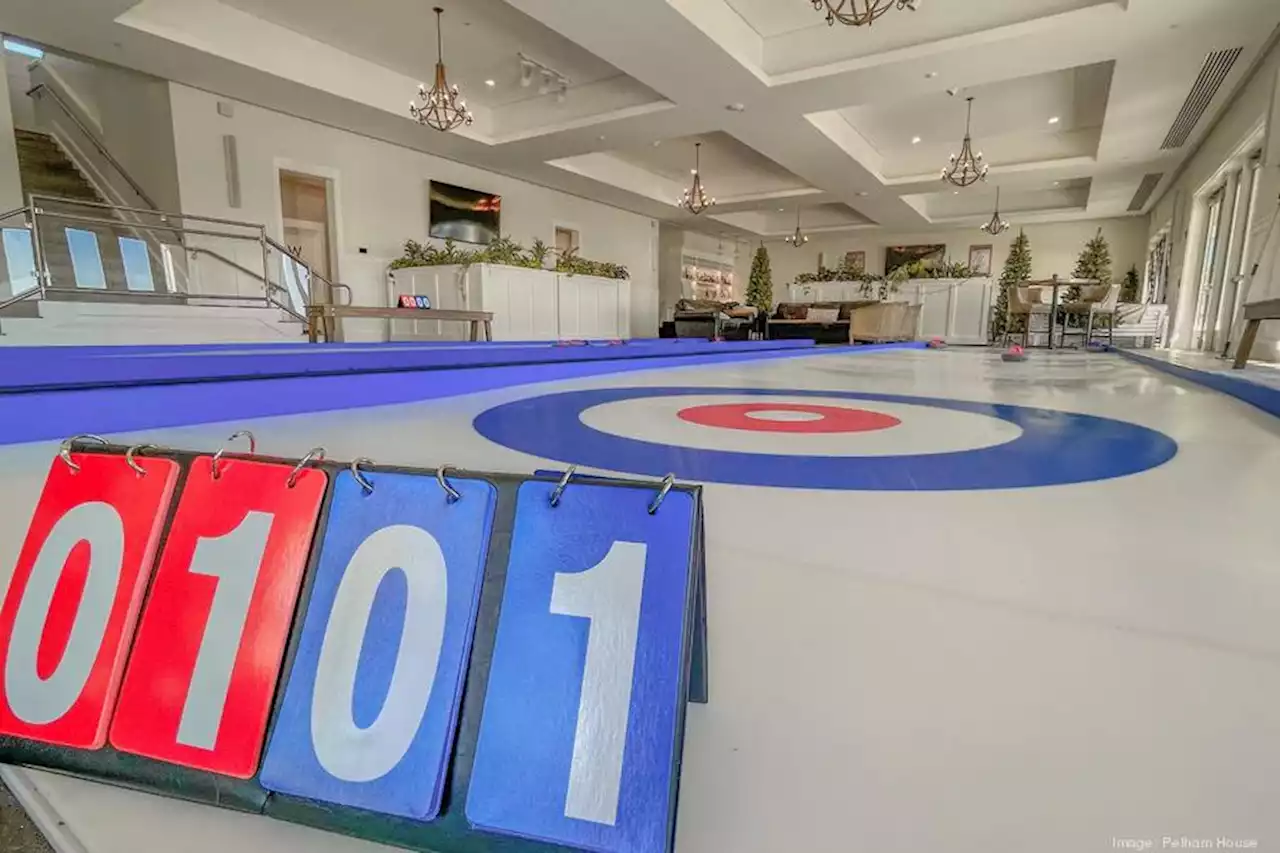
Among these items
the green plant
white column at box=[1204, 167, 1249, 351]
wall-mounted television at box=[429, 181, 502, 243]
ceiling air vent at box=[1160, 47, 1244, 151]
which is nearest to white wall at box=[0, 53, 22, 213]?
wall-mounted television at box=[429, 181, 502, 243]

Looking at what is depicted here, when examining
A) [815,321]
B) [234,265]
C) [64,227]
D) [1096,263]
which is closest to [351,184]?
[234,265]

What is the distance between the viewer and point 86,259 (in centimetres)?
498

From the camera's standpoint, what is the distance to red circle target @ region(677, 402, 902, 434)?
1923 millimetres

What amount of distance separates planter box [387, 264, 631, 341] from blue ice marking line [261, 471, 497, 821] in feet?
24.7

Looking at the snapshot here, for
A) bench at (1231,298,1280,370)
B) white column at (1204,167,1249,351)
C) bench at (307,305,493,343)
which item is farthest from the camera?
white column at (1204,167,1249,351)

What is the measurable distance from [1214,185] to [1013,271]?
5.92 m

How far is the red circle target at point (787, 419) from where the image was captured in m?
1.92

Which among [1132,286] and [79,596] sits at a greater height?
[1132,286]

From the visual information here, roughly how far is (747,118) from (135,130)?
6.63m

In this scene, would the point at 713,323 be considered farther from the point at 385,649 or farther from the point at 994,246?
the point at 385,649

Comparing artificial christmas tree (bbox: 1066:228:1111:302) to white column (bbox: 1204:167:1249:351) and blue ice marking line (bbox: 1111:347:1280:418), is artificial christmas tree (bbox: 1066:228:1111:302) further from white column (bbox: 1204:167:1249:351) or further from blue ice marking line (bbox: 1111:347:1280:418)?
blue ice marking line (bbox: 1111:347:1280:418)

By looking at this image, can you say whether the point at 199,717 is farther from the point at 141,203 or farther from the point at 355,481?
the point at 141,203

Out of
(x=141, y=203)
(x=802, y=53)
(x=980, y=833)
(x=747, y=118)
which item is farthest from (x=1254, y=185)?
(x=141, y=203)

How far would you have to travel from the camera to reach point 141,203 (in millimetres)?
6637
